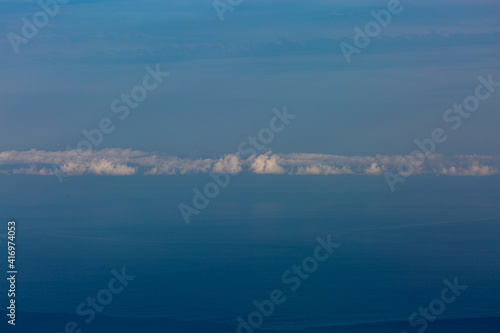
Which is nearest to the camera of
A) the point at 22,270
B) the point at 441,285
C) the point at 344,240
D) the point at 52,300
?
the point at 52,300

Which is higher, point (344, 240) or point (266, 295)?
point (344, 240)

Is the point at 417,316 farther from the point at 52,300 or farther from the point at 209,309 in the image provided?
the point at 52,300

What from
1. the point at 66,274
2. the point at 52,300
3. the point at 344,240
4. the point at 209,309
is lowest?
the point at 209,309

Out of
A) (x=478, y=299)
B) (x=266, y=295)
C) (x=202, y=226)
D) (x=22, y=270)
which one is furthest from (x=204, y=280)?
(x=202, y=226)

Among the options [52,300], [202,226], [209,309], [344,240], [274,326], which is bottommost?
[274,326]

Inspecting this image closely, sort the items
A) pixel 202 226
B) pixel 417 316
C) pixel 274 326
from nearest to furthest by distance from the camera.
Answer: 1. pixel 274 326
2. pixel 417 316
3. pixel 202 226

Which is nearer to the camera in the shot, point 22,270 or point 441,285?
point 441,285

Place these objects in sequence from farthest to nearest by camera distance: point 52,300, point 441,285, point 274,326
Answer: point 441,285
point 52,300
point 274,326

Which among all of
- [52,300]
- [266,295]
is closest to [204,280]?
[266,295]

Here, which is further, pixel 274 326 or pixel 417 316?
pixel 417 316

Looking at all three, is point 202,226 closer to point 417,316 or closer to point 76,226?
point 76,226
